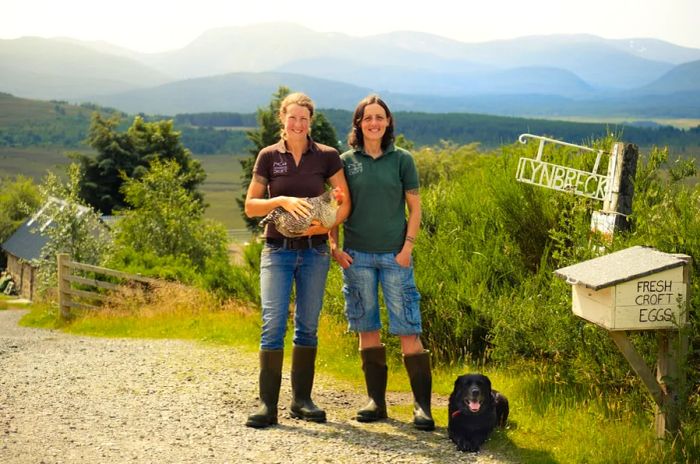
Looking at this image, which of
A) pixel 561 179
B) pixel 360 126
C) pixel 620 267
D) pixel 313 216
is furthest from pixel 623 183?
pixel 313 216

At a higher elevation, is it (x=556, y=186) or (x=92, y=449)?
(x=556, y=186)

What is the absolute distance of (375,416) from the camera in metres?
6.61

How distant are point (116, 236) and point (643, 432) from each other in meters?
24.9

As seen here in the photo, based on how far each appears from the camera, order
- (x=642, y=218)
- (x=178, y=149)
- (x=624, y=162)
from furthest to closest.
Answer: (x=178, y=149) < (x=624, y=162) < (x=642, y=218)

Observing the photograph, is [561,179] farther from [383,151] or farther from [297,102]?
[297,102]

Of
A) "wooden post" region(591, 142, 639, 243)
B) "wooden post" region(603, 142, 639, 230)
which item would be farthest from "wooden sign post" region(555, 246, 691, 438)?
"wooden post" region(603, 142, 639, 230)

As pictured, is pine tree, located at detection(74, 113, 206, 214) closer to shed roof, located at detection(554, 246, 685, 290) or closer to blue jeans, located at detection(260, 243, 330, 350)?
blue jeans, located at detection(260, 243, 330, 350)

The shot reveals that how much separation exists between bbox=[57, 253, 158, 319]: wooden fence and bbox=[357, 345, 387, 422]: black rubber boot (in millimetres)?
10876

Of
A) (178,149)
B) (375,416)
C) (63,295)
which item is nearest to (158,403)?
(375,416)

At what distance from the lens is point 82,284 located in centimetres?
1806

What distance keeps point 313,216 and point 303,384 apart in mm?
1410

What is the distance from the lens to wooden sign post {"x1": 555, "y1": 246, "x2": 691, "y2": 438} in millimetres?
5340

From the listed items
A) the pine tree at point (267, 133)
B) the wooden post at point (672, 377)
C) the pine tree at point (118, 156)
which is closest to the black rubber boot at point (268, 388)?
the wooden post at point (672, 377)

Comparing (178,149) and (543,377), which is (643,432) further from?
(178,149)
